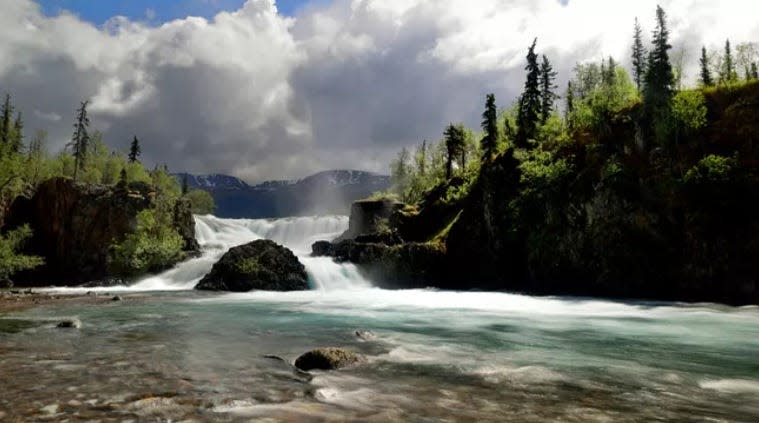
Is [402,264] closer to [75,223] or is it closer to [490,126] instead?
[490,126]

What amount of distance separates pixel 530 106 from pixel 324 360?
63.9 metres

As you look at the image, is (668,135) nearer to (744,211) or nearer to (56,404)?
(744,211)

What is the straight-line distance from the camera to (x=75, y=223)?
63.1 meters

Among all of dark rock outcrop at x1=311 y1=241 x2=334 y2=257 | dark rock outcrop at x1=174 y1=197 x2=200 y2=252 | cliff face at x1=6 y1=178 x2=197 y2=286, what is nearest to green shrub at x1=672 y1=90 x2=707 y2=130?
dark rock outcrop at x1=311 y1=241 x2=334 y2=257

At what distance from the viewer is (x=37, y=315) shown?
22.0 metres

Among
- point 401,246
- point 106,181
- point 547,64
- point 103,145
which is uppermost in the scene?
point 547,64

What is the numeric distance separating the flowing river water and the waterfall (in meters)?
22.3

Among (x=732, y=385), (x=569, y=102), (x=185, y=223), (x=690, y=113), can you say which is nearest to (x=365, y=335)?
(x=732, y=385)

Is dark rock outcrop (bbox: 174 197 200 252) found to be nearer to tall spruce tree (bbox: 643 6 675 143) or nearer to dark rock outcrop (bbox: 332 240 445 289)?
dark rock outcrop (bbox: 332 240 445 289)

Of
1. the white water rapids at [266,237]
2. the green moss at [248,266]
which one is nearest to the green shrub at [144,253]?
the white water rapids at [266,237]

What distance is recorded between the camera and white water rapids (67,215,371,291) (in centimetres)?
4781

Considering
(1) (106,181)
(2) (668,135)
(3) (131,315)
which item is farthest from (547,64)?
(1) (106,181)

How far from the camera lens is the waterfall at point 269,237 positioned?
4812 centimetres

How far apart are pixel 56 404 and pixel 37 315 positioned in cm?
1753
